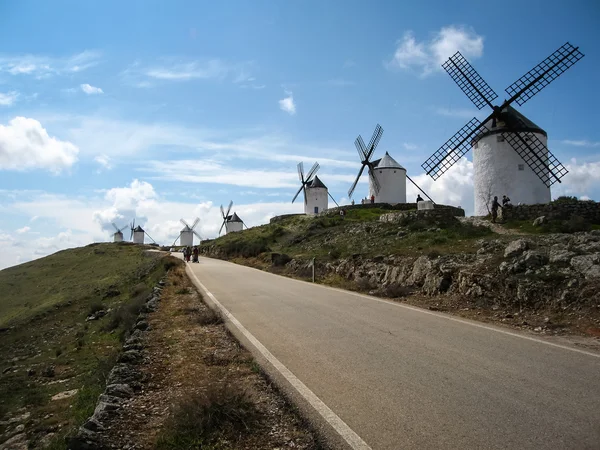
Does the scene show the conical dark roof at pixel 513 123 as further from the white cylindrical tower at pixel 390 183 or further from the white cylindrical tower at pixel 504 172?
the white cylindrical tower at pixel 390 183

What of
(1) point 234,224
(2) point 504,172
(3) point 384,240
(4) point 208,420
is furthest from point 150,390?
(1) point 234,224

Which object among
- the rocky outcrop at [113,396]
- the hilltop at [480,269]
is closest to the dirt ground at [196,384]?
the rocky outcrop at [113,396]

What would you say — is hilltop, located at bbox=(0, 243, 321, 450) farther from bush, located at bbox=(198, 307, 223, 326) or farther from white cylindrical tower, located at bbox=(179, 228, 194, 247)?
white cylindrical tower, located at bbox=(179, 228, 194, 247)

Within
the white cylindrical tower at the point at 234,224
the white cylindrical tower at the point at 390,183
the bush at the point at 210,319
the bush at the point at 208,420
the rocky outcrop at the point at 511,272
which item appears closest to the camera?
the bush at the point at 208,420

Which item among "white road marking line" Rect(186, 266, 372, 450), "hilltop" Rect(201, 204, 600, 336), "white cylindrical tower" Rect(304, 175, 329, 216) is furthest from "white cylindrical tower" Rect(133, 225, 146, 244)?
"white road marking line" Rect(186, 266, 372, 450)

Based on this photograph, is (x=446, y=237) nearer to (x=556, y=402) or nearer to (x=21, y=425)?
(x=556, y=402)

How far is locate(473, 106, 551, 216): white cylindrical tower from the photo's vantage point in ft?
91.2

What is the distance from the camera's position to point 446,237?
2123 cm

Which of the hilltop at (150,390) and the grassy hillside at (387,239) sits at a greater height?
the grassy hillside at (387,239)

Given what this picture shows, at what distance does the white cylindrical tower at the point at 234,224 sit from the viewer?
97938 mm

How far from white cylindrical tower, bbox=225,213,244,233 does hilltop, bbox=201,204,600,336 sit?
232 feet

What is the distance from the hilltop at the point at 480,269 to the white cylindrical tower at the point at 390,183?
2787cm

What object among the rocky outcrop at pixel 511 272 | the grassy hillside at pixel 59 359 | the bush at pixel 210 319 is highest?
the rocky outcrop at pixel 511 272

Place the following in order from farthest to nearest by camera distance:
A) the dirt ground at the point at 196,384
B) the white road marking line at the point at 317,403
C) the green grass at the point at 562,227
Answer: the green grass at the point at 562,227
the dirt ground at the point at 196,384
the white road marking line at the point at 317,403
